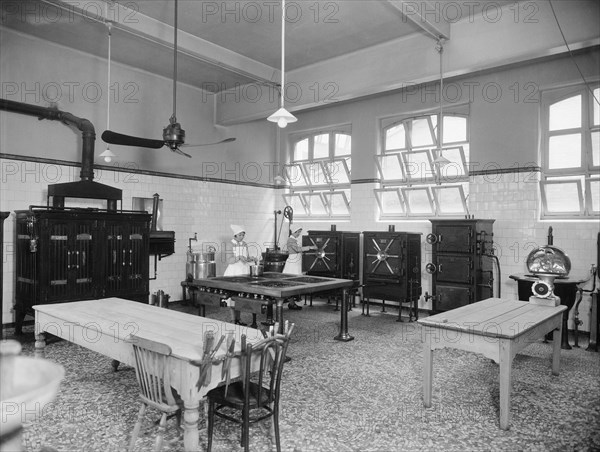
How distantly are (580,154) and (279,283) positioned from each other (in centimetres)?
531

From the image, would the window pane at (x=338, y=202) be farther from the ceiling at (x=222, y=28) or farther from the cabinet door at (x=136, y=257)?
the cabinet door at (x=136, y=257)

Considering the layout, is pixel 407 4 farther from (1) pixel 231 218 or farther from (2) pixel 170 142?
(1) pixel 231 218

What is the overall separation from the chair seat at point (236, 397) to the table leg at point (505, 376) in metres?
1.91

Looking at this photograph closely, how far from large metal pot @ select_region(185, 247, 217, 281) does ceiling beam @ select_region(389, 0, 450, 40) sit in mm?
5824

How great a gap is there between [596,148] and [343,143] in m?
4.95

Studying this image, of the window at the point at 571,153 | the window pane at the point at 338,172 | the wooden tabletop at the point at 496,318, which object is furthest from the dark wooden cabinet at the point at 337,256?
the wooden tabletop at the point at 496,318

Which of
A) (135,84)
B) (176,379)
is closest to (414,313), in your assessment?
(176,379)

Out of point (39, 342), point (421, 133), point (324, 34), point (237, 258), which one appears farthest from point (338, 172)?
point (39, 342)

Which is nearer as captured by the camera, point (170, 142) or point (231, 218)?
point (170, 142)

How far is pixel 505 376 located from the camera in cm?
359

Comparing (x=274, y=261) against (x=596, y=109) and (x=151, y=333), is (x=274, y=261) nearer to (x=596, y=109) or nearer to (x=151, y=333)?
(x=151, y=333)

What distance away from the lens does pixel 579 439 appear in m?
3.48

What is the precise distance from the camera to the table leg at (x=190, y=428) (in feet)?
8.59

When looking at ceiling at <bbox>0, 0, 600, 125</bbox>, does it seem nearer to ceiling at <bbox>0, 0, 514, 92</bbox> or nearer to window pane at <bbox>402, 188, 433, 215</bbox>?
ceiling at <bbox>0, 0, 514, 92</bbox>
